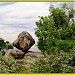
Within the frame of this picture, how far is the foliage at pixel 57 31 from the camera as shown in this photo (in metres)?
5.97

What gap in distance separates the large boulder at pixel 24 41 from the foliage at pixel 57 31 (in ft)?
0.45

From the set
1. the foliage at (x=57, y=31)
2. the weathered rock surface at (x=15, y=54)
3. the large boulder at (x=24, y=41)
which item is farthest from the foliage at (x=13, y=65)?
the foliage at (x=57, y=31)

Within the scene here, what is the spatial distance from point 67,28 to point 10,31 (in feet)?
3.05

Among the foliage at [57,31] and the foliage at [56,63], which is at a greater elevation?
the foliage at [57,31]

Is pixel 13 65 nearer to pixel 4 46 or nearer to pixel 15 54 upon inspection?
pixel 15 54

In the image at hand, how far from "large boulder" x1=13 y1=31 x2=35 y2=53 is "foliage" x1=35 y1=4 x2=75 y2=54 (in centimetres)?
14

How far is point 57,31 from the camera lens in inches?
237

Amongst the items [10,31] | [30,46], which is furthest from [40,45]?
[10,31]

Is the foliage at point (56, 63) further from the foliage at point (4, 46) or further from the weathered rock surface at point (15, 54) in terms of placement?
the foliage at point (4, 46)

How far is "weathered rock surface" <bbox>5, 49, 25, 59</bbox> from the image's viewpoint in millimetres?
5961

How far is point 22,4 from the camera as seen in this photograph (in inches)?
230

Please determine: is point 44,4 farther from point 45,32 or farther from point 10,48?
point 10,48

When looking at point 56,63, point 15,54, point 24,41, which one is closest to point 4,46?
point 15,54

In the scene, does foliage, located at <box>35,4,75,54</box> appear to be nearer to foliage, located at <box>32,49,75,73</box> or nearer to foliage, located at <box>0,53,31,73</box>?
foliage, located at <box>32,49,75,73</box>
